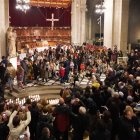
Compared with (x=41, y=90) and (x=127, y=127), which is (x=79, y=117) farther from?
(x=41, y=90)

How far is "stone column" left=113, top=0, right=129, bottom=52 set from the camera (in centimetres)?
2277

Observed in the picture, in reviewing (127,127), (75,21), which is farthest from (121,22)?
(127,127)

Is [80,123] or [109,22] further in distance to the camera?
[109,22]

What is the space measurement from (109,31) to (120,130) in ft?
57.5

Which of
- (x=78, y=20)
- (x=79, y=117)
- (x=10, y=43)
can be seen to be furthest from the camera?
(x=78, y=20)

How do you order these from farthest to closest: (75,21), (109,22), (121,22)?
1. (75,21)
2. (109,22)
3. (121,22)

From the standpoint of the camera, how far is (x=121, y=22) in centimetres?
2284

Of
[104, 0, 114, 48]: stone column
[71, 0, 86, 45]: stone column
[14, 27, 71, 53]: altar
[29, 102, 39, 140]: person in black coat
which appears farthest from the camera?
[71, 0, 86, 45]: stone column

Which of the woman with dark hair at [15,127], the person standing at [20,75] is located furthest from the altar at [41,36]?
the woman with dark hair at [15,127]

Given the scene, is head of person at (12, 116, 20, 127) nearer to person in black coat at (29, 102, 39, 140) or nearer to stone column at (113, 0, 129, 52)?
person in black coat at (29, 102, 39, 140)

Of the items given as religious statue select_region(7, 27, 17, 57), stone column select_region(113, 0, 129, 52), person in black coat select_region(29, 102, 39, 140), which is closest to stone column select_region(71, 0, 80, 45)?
stone column select_region(113, 0, 129, 52)

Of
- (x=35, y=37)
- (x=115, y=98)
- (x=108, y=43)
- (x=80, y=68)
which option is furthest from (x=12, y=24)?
(x=115, y=98)

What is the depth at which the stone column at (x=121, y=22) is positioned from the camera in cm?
2277

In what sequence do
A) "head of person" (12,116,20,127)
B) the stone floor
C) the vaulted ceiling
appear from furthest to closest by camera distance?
1. the vaulted ceiling
2. the stone floor
3. "head of person" (12,116,20,127)
